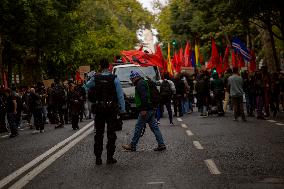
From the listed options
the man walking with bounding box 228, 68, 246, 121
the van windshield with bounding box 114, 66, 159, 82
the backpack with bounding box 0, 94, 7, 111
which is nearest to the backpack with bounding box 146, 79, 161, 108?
the man walking with bounding box 228, 68, 246, 121

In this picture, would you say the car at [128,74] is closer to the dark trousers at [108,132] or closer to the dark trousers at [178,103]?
the dark trousers at [178,103]

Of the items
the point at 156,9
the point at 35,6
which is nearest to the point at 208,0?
the point at 35,6

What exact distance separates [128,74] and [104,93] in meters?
15.3

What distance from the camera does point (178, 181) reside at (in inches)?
355

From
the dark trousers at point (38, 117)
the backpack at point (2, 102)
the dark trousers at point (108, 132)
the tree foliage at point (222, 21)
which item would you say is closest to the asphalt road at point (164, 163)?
the dark trousers at point (108, 132)

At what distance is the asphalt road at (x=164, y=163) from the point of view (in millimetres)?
9047

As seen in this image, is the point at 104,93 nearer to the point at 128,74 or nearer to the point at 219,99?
the point at 219,99

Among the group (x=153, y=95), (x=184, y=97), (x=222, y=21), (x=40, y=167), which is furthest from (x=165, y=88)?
(x=222, y=21)

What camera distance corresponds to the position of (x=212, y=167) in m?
10.3

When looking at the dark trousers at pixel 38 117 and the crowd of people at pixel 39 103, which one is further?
the dark trousers at pixel 38 117

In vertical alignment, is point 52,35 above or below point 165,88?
above

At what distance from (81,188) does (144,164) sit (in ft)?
8.03

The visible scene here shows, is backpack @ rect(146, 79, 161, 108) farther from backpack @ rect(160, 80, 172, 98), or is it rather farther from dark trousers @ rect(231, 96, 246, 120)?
backpack @ rect(160, 80, 172, 98)

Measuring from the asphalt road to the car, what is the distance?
28.1 feet
